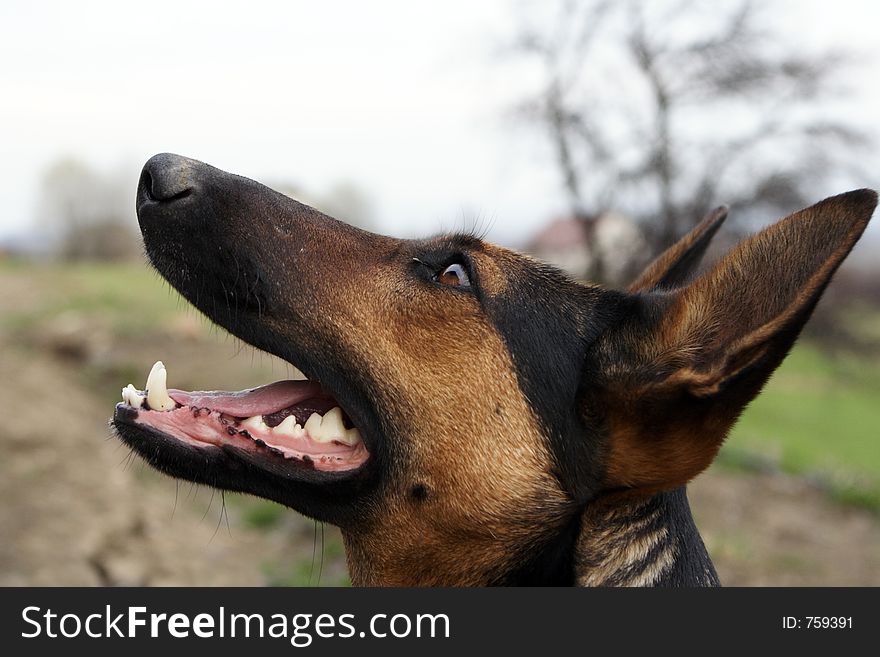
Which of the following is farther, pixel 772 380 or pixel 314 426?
pixel 772 380

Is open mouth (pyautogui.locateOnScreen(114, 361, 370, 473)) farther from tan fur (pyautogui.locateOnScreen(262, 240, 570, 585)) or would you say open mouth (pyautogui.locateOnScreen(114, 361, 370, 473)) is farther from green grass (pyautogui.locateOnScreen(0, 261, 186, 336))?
green grass (pyautogui.locateOnScreen(0, 261, 186, 336))

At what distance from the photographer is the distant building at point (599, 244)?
8.34 meters

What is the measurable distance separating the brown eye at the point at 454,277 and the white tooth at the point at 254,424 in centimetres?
81

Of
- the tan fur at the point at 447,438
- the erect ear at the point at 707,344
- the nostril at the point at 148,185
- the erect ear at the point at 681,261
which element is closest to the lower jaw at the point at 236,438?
the tan fur at the point at 447,438

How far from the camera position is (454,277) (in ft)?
10.9

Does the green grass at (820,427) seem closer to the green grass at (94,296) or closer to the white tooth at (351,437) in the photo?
the white tooth at (351,437)

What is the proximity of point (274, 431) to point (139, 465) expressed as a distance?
6.99m

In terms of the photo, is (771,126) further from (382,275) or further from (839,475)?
(382,275)

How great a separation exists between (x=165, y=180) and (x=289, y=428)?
97cm

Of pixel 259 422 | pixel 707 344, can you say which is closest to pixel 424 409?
pixel 259 422

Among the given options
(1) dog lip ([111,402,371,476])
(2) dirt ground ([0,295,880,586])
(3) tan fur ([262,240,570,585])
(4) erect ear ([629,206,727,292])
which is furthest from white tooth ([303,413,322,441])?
(2) dirt ground ([0,295,880,586])

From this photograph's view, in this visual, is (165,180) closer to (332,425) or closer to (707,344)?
(332,425)

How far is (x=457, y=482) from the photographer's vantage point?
3.12 meters
